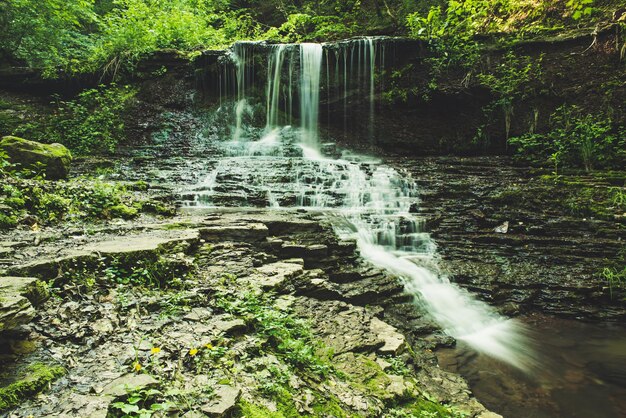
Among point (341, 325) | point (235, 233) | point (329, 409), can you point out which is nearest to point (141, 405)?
point (329, 409)

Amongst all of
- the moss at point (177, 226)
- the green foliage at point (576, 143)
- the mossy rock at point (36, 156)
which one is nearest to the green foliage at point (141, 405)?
the moss at point (177, 226)

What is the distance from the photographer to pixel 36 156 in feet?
22.0

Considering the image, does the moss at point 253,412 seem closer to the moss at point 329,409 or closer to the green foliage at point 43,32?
the moss at point 329,409

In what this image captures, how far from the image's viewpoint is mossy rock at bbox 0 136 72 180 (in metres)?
6.45

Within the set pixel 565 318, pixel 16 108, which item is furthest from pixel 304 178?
pixel 16 108

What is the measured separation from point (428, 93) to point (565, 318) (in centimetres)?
795

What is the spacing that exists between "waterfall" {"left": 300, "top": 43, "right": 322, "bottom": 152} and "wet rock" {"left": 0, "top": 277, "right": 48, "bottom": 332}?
10.5m

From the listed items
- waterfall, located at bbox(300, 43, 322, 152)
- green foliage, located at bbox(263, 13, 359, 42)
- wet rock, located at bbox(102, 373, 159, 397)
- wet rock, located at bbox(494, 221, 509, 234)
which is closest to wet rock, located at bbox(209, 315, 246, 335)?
wet rock, located at bbox(102, 373, 159, 397)

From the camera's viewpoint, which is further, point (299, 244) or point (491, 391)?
point (299, 244)

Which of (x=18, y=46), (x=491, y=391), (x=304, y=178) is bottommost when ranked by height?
(x=491, y=391)

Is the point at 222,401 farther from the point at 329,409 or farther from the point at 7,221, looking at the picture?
the point at 7,221

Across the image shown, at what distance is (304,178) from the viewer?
902cm

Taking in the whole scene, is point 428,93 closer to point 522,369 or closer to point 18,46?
point 522,369

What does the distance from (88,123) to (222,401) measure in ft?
42.5
